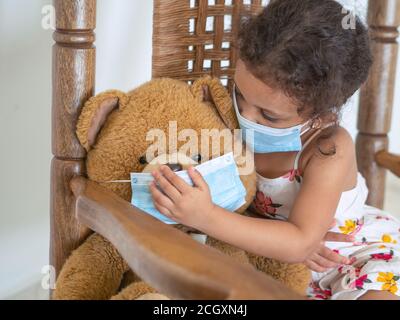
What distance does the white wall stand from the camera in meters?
1.07

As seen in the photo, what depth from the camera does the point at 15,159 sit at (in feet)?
3.70

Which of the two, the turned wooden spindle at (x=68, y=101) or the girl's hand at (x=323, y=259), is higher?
the turned wooden spindle at (x=68, y=101)

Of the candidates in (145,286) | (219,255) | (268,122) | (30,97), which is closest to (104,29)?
(30,97)

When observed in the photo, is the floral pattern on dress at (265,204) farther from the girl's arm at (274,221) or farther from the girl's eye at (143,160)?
the girl's eye at (143,160)

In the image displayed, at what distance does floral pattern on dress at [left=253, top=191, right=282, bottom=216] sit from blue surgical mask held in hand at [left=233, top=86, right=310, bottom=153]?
71mm

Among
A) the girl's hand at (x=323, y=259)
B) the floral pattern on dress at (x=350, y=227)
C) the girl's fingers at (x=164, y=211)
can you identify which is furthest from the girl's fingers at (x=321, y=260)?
the girl's fingers at (x=164, y=211)

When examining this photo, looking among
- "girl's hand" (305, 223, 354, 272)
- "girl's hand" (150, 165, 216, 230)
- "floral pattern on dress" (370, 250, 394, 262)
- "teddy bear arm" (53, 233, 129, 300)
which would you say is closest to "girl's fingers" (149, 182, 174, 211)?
"girl's hand" (150, 165, 216, 230)

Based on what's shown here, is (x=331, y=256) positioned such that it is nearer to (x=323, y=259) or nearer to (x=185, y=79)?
(x=323, y=259)

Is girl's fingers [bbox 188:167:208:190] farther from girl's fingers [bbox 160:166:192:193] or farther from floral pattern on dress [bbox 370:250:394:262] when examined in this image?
floral pattern on dress [bbox 370:250:394:262]

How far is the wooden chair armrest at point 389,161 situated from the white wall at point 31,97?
0.10m

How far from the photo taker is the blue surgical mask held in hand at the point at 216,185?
804 mm

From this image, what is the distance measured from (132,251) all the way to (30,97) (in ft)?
1.79
